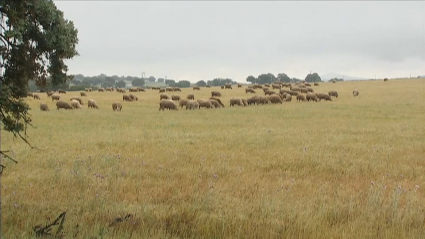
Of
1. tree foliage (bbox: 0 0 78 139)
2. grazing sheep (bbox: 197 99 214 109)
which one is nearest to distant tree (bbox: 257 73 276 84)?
grazing sheep (bbox: 197 99 214 109)

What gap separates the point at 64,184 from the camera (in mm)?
7531

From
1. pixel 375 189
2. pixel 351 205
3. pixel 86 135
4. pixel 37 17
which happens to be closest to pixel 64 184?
pixel 37 17

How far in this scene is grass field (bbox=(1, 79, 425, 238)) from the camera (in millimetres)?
5168

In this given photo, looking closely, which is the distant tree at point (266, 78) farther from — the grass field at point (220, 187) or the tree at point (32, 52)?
the tree at point (32, 52)

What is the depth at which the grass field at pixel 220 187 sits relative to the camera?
17.0ft

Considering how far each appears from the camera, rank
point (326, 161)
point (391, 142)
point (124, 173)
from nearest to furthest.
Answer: point (124, 173) → point (326, 161) → point (391, 142)

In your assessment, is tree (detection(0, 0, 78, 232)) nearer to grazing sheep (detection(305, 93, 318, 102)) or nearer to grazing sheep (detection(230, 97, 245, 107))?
grazing sheep (detection(230, 97, 245, 107))

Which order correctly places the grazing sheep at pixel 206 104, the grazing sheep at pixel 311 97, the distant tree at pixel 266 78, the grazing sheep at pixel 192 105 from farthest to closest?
the distant tree at pixel 266 78 < the grazing sheep at pixel 311 97 < the grazing sheep at pixel 206 104 < the grazing sheep at pixel 192 105

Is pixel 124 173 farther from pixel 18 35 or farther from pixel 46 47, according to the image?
pixel 18 35

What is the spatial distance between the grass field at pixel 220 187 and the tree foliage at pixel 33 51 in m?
1.67

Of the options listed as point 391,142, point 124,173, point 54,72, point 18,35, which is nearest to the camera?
point 18,35

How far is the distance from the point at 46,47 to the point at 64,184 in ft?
9.92

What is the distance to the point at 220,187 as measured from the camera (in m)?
7.29

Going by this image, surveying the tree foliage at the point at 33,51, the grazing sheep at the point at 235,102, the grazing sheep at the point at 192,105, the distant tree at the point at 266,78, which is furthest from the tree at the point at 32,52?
the distant tree at the point at 266,78
